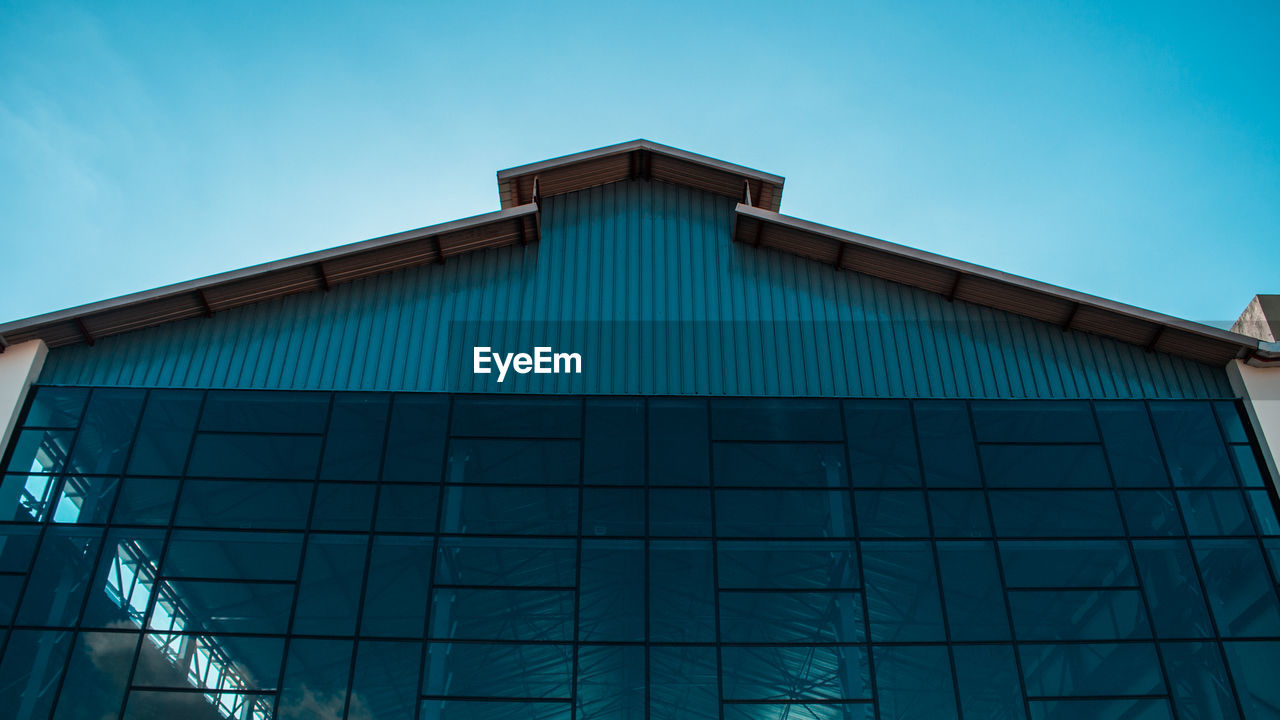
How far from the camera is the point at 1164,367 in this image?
2659cm

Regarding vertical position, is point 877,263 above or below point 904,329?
above

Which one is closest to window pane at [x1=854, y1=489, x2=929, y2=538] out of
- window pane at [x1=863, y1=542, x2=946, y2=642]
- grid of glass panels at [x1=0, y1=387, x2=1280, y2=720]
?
grid of glass panels at [x1=0, y1=387, x2=1280, y2=720]

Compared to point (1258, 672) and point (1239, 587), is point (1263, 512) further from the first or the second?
point (1258, 672)

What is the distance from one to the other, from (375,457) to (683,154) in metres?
11.9

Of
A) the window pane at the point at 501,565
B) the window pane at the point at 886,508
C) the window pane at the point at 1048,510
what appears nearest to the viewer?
the window pane at the point at 886,508

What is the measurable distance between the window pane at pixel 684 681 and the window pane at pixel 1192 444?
58.3 feet

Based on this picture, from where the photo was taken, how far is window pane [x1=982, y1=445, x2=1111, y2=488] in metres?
33.8

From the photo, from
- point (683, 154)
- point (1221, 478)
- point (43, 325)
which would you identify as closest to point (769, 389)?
point (683, 154)

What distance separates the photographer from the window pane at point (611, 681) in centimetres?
3962

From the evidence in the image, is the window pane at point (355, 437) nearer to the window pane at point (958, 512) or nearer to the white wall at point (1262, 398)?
the window pane at point (958, 512)

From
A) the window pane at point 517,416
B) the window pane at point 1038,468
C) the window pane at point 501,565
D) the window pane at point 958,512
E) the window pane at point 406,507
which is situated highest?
the window pane at point 1038,468

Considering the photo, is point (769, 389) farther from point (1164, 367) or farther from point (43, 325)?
point (43, 325)

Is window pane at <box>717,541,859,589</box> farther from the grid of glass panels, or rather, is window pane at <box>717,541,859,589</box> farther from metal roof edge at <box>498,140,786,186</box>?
metal roof edge at <box>498,140,786,186</box>

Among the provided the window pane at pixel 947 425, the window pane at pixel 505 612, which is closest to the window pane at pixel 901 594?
the window pane at pixel 947 425
